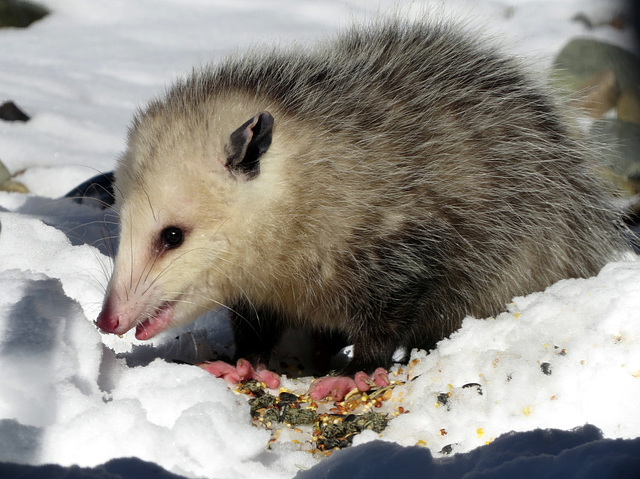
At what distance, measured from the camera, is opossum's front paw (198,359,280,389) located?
2271 mm

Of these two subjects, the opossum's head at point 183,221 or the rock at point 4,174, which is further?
the rock at point 4,174

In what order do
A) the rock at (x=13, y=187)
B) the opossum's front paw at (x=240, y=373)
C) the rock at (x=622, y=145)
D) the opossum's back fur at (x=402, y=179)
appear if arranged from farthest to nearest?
the rock at (x=13, y=187)
the rock at (x=622, y=145)
the opossum's front paw at (x=240, y=373)
the opossum's back fur at (x=402, y=179)

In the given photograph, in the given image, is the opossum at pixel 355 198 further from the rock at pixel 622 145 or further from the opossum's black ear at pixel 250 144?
the rock at pixel 622 145

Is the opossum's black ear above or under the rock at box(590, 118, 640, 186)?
above

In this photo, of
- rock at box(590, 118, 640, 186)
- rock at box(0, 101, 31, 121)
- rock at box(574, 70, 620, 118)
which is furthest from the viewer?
rock at box(0, 101, 31, 121)

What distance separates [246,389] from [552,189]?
3.83 ft

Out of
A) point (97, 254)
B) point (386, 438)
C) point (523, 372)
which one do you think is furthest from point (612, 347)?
point (97, 254)

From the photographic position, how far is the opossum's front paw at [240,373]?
2.27 meters

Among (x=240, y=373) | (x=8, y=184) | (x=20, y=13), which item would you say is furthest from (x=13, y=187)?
(x=240, y=373)

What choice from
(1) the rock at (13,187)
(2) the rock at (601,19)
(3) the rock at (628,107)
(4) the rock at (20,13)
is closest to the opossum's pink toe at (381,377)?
(2) the rock at (601,19)

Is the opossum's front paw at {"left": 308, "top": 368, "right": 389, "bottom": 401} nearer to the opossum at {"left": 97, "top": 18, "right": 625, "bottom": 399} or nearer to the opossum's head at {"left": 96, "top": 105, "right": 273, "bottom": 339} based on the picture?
the opossum at {"left": 97, "top": 18, "right": 625, "bottom": 399}

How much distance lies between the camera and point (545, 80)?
8.87ft

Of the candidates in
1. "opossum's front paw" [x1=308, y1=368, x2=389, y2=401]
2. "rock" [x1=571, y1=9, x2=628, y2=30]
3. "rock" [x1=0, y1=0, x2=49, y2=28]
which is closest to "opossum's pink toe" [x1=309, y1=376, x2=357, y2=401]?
"opossum's front paw" [x1=308, y1=368, x2=389, y2=401]

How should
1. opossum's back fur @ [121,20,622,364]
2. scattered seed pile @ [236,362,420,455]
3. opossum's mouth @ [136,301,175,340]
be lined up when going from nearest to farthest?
scattered seed pile @ [236,362,420,455]
opossum's mouth @ [136,301,175,340]
opossum's back fur @ [121,20,622,364]
